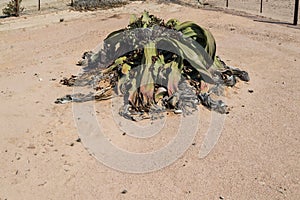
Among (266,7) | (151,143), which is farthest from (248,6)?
(151,143)

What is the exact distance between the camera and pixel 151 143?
449cm

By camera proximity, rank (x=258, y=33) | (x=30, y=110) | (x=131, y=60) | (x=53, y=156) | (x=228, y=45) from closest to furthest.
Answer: (x=53, y=156) → (x=30, y=110) → (x=131, y=60) → (x=228, y=45) → (x=258, y=33)

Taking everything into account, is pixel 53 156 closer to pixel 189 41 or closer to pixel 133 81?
pixel 133 81

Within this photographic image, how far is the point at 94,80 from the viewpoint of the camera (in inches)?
227

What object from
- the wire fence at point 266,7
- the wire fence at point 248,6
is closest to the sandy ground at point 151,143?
the wire fence at point 266,7

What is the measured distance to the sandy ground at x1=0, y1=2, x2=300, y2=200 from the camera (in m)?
3.74

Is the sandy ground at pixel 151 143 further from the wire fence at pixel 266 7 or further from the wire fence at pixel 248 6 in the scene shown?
the wire fence at pixel 248 6

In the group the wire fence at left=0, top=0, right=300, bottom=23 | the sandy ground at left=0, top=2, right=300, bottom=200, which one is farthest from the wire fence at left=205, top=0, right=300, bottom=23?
the sandy ground at left=0, top=2, right=300, bottom=200

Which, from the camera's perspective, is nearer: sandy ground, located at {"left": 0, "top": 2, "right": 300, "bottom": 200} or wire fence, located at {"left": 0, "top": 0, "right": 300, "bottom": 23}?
sandy ground, located at {"left": 0, "top": 2, "right": 300, "bottom": 200}

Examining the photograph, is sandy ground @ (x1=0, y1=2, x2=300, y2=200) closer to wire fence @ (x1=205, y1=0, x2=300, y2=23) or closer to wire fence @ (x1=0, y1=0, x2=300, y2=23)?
wire fence @ (x1=205, y1=0, x2=300, y2=23)

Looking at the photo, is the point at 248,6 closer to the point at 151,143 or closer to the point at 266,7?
the point at 266,7

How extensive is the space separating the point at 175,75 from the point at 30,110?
1.85 m

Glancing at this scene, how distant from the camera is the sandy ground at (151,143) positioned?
12.3 feet

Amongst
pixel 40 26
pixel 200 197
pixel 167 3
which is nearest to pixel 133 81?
pixel 200 197
